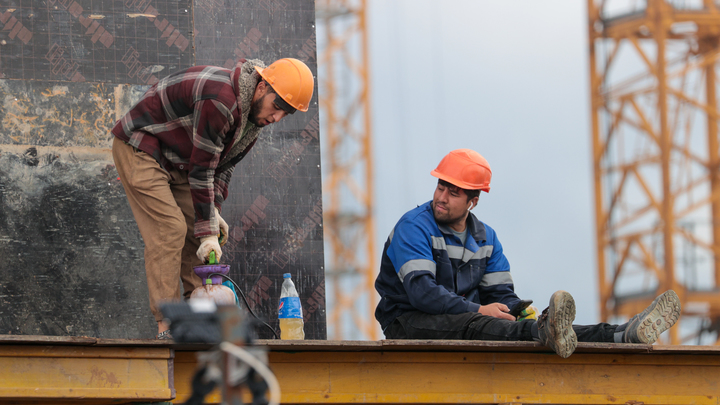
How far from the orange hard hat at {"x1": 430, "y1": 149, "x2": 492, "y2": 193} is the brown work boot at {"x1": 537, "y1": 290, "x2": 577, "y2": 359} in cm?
132

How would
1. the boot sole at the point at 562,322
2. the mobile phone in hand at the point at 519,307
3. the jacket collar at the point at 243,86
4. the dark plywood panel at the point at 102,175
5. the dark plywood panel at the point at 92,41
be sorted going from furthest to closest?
the dark plywood panel at the point at 92,41 → the dark plywood panel at the point at 102,175 → the mobile phone in hand at the point at 519,307 → the jacket collar at the point at 243,86 → the boot sole at the point at 562,322

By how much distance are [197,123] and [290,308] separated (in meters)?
1.65

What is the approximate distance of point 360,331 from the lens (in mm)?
33938

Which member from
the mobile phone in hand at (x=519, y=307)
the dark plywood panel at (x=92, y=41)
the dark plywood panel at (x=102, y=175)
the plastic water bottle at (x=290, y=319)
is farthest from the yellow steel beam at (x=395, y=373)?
the dark plywood panel at (x=92, y=41)

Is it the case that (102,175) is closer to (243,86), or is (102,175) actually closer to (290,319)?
(290,319)

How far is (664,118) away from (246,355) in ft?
92.4

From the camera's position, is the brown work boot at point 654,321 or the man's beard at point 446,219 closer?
the brown work boot at point 654,321

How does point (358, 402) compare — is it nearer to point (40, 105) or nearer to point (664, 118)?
point (40, 105)

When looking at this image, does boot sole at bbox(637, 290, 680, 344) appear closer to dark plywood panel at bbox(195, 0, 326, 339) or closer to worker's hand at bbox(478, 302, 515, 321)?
worker's hand at bbox(478, 302, 515, 321)

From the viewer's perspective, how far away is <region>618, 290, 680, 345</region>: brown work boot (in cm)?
548

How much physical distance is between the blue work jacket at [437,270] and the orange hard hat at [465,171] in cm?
22

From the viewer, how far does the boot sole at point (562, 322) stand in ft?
16.1

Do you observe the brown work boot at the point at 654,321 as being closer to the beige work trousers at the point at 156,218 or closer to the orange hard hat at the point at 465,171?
the orange hard hat at the point at 465,171

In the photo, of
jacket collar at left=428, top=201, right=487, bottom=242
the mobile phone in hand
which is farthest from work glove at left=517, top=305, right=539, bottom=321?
jacket collar at left=428, top=201, right=487, bottom=242
